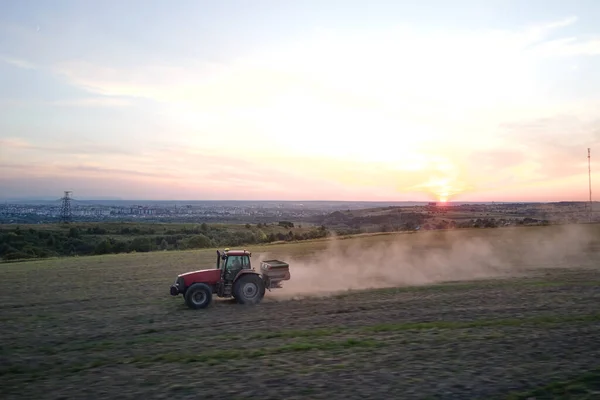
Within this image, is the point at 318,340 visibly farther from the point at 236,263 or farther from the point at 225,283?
the point at 236,263

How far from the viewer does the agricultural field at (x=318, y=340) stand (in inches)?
374

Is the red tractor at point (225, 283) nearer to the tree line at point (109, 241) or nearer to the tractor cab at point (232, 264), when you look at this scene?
the tractor cab at point (232, 264)

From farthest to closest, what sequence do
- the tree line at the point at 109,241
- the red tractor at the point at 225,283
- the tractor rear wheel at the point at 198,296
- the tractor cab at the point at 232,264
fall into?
the tree line at the point at 109,241, the tractor cab at the point at 232,264, the red tractor at the point at 225,283, the tractor rear wheel at the point at 198,296

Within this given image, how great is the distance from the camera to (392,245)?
51938 mm

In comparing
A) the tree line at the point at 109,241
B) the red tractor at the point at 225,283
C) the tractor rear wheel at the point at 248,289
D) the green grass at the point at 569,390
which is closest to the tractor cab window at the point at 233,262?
the red tractor at the point at 225,283

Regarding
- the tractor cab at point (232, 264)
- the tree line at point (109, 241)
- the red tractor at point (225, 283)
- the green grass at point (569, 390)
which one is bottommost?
the tree line at point (109, 241)

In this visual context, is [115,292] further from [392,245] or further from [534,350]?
[392,245]

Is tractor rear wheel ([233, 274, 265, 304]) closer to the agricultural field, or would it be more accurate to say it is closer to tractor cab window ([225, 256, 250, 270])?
the agricultural field

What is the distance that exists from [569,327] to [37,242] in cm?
8582

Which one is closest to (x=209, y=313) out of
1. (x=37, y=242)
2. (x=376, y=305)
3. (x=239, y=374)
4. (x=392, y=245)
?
(x=376, y=305)

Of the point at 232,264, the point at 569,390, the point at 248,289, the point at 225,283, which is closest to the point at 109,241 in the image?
the point at 232,264

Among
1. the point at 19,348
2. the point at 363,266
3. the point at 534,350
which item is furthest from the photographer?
the point at 363,266

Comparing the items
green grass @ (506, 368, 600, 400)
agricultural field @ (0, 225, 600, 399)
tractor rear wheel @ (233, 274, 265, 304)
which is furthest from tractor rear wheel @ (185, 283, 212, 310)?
green grass @ (506, 368, 600, 400)

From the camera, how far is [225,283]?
2041 centimetres
